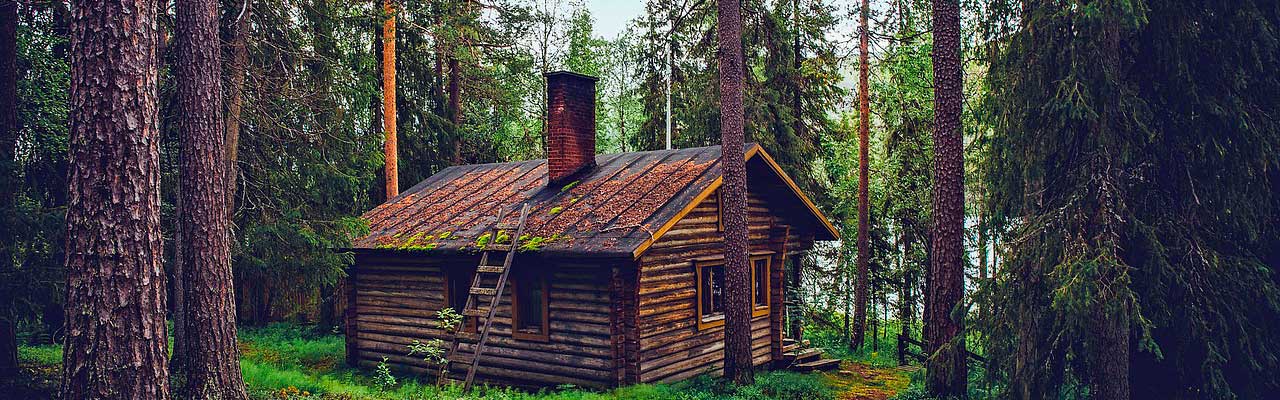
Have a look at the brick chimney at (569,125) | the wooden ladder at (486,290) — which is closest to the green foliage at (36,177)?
the wooden ladder at (486,290)

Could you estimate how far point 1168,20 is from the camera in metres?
9.27

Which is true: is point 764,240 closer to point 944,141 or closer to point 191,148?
point 944,141

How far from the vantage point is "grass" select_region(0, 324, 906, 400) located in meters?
11.8

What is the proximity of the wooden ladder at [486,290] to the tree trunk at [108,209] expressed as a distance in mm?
6422

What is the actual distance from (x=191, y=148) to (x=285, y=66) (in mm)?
4720

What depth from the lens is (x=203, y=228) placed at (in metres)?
9.61

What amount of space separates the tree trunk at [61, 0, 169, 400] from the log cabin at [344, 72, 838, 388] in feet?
23.7

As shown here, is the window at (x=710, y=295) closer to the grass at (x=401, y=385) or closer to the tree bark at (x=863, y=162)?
the grass at (x=401, y=385)

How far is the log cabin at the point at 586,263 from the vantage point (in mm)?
14023

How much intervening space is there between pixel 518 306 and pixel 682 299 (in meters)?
2.92

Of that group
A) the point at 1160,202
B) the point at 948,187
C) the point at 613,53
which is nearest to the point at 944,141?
the point at 948,187

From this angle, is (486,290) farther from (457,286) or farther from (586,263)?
(457,286)

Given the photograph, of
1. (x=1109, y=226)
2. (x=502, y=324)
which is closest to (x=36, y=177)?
(x=502, y=324)

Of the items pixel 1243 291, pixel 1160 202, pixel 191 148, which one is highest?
pixel 191 148
